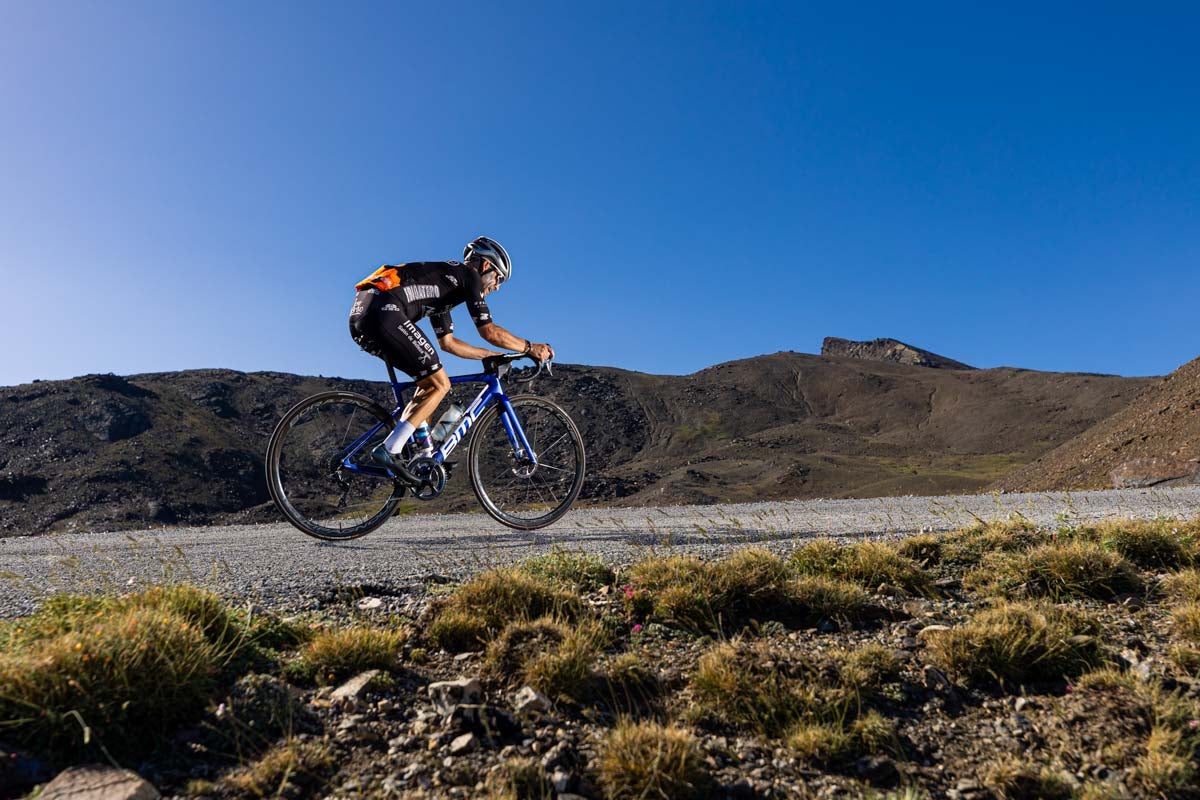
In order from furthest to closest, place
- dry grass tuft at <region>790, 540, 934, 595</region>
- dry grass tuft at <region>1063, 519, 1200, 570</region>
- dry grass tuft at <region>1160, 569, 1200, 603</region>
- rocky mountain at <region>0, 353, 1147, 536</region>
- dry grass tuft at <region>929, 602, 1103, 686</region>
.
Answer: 1. rocky mountain at <region>0, 353, 1147, 536</region>
2. dry grass tuft at <region>1063, 519, 1200, 570</region>
3. dry grass tuft at <region>790, 540, 934, 595</region>
4. dry grass tuft at <region>1160, 569, 1200, 603</region>
5. dry grass tuft at <region>929, 602, 1103, 686</region>

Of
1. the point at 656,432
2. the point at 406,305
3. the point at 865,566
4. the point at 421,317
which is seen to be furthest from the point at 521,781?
the point at 656,432

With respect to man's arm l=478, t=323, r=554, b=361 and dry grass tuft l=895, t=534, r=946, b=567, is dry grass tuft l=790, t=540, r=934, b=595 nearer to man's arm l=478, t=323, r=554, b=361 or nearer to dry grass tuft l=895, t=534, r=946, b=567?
dry grass tuft l=895, t=534, r=946, b=567

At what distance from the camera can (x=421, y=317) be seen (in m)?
6.73

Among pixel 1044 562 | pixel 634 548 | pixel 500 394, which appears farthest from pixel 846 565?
pixel 500 394

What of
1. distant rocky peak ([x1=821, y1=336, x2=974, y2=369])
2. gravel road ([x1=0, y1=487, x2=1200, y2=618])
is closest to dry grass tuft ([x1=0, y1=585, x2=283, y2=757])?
gravel road ([x1=0, y1=487, x2=1200, y2=618])

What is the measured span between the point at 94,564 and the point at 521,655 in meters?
4.28

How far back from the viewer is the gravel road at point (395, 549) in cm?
452

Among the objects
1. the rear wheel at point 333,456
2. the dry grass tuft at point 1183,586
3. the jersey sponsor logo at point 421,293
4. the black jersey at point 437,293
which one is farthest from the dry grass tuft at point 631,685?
the jersey sponsor logo at point 421,293

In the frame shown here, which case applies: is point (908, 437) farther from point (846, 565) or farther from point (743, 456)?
point (846, 565)

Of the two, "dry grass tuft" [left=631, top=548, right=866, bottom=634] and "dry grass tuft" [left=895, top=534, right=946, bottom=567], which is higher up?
"dry grass tuft" [left=895, top=534, right=946, bottom=567]

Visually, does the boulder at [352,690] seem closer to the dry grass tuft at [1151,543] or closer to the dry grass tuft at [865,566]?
the dry grass tuft at [865,566]

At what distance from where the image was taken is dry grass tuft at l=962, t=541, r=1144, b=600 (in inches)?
174

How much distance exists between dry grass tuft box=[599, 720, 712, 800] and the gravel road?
2199 mm

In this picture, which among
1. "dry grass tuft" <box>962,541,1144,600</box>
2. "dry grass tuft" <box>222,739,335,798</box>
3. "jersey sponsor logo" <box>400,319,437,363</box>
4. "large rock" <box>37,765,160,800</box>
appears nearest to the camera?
"large rock" <box>37,765,160,800</box>
